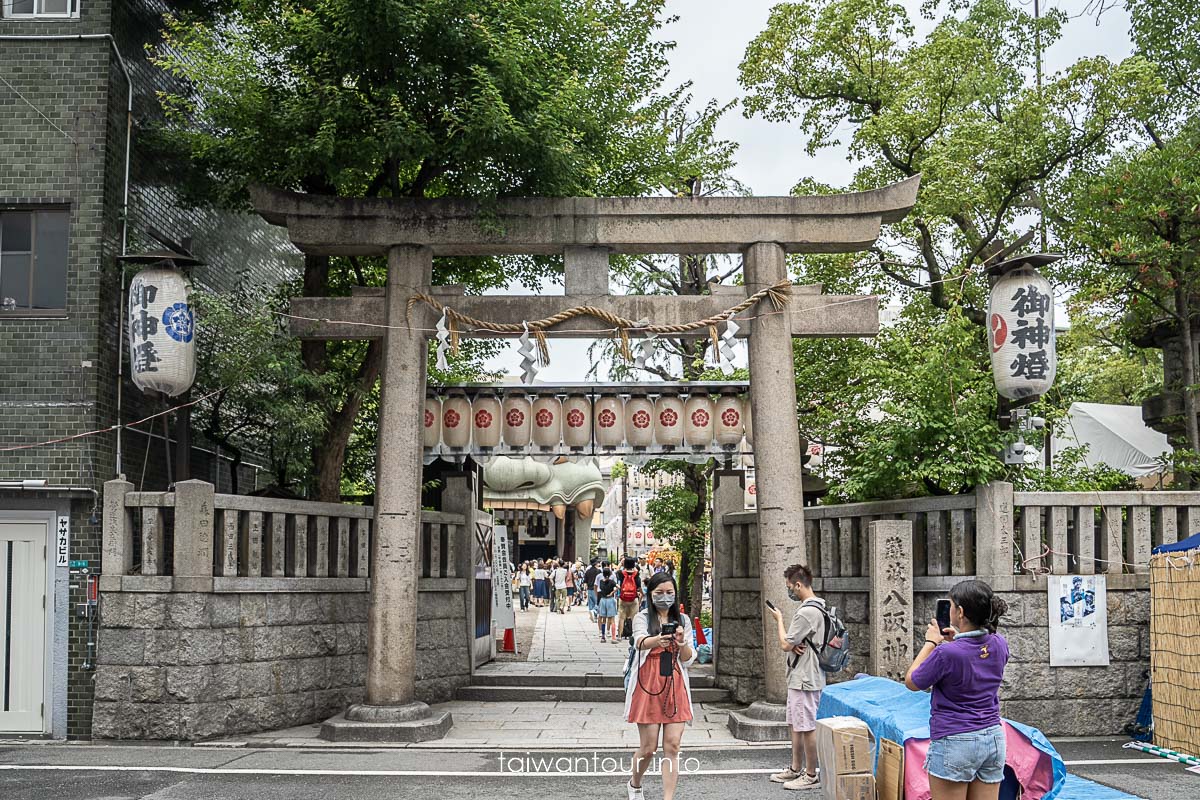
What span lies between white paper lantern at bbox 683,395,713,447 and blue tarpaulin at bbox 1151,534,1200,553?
20.2ft

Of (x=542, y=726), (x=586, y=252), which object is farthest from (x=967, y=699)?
(x=586, y=252)

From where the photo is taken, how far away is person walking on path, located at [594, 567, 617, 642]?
87.5 ft

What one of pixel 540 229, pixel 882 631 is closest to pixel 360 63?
pixel 540 229

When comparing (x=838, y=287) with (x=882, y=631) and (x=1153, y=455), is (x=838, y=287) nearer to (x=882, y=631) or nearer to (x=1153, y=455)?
(x=882, y=631)

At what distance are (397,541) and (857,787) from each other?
6884mm

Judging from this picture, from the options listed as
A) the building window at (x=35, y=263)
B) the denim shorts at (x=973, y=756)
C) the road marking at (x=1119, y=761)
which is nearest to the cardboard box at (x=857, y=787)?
the denim shorts at (x=973, y=756)

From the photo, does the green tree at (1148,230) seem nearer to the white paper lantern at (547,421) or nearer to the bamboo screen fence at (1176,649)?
the bamboo screen fence at (1176,649)

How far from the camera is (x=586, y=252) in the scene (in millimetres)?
13781

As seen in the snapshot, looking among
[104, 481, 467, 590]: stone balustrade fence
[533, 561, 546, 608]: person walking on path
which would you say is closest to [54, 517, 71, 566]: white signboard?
[104, 481, 467, 590]: stone balustrade fence

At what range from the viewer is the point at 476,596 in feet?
60.1

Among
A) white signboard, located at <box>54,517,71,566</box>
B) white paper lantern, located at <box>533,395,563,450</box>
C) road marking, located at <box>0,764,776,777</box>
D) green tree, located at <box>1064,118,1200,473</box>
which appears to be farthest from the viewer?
green tree, located at <box>1064,118,1200,473</box>

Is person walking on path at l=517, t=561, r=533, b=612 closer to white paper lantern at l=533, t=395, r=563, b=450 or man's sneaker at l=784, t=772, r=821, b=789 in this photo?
white paper lantern at l=533, t=395, r=563, b=450

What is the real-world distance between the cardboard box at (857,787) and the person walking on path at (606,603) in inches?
734

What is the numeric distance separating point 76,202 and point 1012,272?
1118 centimetres
